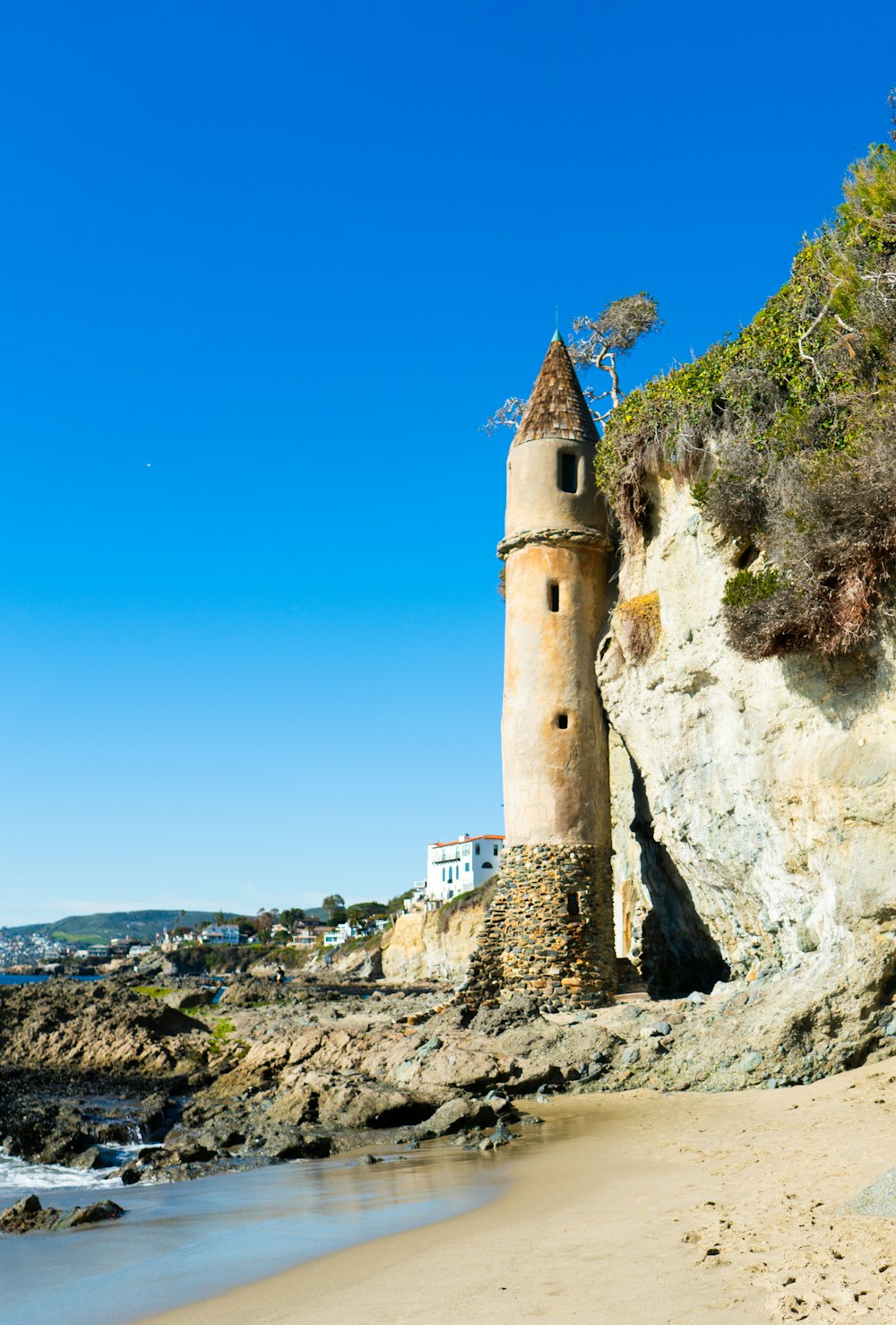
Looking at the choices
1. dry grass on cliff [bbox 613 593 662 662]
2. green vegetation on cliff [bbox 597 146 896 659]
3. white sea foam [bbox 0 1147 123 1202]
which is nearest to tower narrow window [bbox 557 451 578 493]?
green vegetation on cliff [bbox 597 146 896 659]

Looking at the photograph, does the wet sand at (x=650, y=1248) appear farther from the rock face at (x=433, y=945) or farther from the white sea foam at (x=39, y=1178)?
the rock face at (x=433, y=945)

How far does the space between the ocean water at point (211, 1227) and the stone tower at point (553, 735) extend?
684cm

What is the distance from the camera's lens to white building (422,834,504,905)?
95438 millimetres

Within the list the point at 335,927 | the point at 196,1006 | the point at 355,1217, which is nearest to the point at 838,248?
the point at 355,1217

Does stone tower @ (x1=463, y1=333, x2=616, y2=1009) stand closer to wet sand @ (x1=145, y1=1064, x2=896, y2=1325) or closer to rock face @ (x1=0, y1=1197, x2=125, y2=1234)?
wet sand @ (x1=145, y1=1064, x2=896, y2=1325)

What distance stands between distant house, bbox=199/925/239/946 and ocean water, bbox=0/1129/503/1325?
564 ft

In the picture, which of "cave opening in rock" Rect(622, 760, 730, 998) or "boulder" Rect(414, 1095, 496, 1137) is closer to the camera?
"boulder" Rect(414, 1095, 496, 1137)

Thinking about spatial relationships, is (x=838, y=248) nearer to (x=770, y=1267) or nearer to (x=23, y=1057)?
(x=770, y=1267)

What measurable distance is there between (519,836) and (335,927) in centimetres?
12489

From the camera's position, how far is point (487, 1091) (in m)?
14.8

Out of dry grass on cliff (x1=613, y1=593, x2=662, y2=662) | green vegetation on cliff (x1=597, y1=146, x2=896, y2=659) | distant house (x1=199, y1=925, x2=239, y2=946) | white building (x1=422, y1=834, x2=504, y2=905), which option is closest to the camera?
green vegetation on cliff (x1=597, y1=146, x2=896, y2=659)

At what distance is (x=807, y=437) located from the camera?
15.1 m

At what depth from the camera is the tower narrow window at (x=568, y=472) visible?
70.0 ft

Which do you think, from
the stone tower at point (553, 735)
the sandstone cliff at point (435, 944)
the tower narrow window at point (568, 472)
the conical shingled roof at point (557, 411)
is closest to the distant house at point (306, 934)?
the sandstone cliff at point (435, 944)
